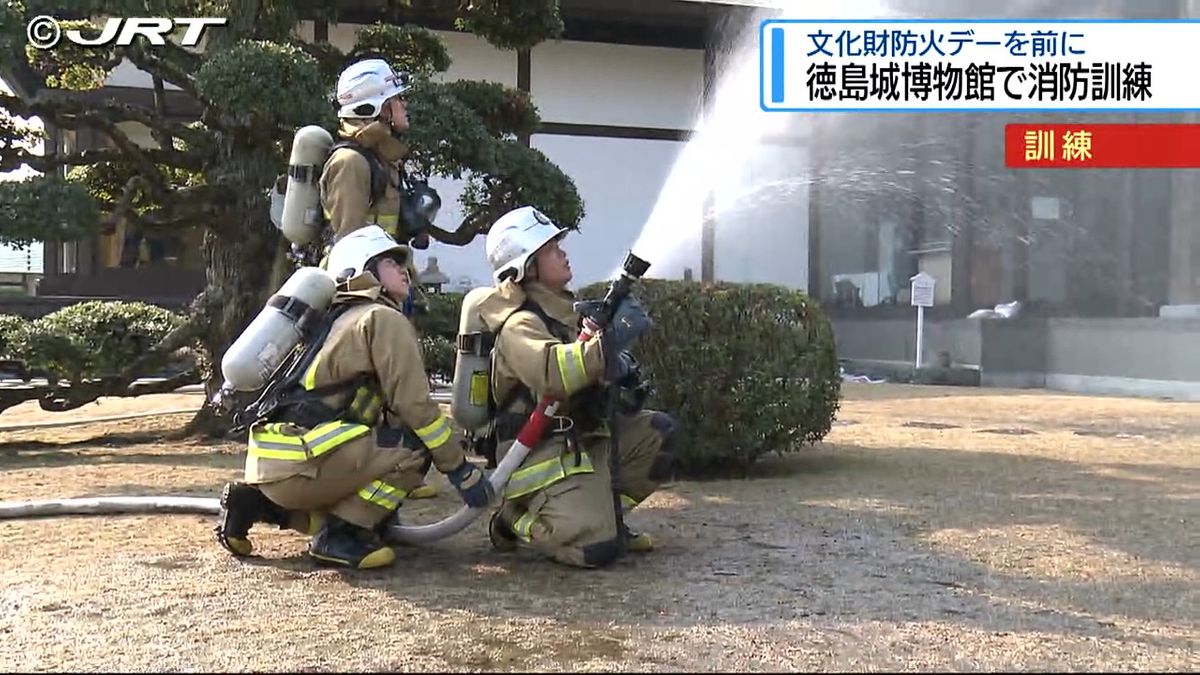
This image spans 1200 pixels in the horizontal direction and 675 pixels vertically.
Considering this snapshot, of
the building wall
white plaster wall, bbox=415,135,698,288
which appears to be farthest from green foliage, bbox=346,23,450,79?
white plaster wall, bbox=415,135,698,288

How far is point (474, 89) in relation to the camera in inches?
266

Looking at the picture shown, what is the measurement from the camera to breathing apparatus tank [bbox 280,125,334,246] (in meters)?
4.48

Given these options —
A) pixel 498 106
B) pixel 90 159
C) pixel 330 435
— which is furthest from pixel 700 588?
pixel 90 159

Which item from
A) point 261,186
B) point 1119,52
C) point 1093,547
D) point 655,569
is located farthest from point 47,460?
point 1119,52

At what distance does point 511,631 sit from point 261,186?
4472 mm

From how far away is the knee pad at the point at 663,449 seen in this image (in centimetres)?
387

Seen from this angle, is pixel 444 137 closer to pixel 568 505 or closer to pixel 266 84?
pixel 266 84

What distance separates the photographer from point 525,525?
3.62 metres

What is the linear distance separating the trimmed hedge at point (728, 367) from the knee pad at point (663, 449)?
1304mm

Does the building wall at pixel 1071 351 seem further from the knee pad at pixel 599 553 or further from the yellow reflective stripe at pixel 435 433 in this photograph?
the yellow reflective stripe at pixel 435 433

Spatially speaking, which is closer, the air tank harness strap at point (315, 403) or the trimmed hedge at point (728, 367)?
the air tank harness strap at point (315, 403)

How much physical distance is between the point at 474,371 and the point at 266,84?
2.59m

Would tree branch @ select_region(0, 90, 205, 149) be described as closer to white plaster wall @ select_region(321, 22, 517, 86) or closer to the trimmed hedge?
the trimmed hedge

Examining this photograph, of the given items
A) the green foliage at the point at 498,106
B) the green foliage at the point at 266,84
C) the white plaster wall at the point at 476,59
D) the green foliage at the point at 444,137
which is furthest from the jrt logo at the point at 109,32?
the white plaster wall at the point at 476,59
